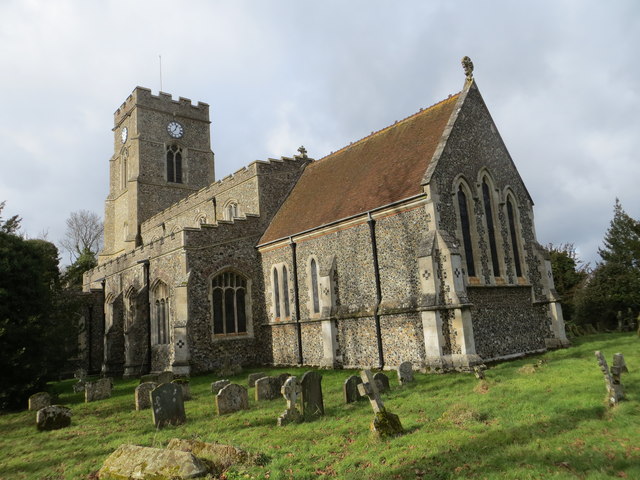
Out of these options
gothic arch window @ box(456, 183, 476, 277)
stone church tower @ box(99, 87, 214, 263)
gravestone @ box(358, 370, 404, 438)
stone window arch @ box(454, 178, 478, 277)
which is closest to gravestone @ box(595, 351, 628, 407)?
gravestone @ box(358, 370, 404, 438)

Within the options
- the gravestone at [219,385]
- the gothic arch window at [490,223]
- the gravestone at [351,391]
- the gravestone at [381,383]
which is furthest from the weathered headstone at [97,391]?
the gothic arch window at [490,223]

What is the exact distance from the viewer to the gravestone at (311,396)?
29.4ft

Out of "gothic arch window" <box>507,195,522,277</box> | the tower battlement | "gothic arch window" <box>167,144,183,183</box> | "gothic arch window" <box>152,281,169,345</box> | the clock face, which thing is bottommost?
"gothic arch window" <box>152,281,169,345</box>

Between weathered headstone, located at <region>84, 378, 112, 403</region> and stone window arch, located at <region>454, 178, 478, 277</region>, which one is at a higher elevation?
stone window arch, located at <region>454, 178, 478, 277</region>

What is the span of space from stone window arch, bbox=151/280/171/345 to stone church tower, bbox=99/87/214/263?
38.5ft

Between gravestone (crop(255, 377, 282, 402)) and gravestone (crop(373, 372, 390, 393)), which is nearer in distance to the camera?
gravestone (crop(373, 372, 390, 393))

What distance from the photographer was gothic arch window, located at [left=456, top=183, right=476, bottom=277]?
14.4 m

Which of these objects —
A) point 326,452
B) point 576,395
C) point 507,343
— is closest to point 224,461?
point 326,452

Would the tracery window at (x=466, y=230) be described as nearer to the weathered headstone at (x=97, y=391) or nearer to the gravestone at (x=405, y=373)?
the gravestone at (x=405, y=373)

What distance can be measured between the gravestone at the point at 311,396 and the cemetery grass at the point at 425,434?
0.89 ft

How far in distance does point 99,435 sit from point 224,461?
165 inches

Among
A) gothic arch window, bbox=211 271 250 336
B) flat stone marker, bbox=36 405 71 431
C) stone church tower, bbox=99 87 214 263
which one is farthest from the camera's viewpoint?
stone church tower, bbox=99 87 214 263

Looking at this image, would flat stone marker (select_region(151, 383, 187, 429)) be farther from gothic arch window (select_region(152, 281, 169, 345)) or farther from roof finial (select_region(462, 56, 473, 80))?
roof finial (select_region(462, 56, 473, 80))

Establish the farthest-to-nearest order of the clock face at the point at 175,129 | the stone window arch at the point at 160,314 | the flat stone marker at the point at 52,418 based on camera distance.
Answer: the clock face at the point at 175,129 < the stone window arch at the point at 160,314 < the flat stone marker at the point at 52,418
